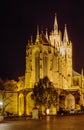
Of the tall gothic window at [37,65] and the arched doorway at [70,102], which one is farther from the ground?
the tall gothic window at [37,65]

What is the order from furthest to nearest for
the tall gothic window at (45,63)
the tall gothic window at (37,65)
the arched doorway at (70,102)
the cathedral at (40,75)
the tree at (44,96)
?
the arched doorway at (70,102), the tall gothic window at (37,65), the tall gothic window at (45,63), the cathedral at (40,75), the tree at (44,96)

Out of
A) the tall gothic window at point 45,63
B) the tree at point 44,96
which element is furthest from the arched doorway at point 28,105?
the tree at point 44,96

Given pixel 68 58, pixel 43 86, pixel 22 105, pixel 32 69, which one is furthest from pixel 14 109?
pixel 68 58

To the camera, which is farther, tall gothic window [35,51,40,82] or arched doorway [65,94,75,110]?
arched doorway [65,94,75,110]

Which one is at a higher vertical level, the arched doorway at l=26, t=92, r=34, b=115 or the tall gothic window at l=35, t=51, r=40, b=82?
the tall gothic window at l=35, t=51, r=40, b=82

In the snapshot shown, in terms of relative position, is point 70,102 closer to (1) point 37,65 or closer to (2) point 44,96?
(1) point 37,65

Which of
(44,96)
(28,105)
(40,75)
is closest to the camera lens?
(44,96)

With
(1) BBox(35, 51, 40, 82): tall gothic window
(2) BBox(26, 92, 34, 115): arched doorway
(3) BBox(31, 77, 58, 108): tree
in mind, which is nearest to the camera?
(3) BBox(31, 77, 58, 108): tree

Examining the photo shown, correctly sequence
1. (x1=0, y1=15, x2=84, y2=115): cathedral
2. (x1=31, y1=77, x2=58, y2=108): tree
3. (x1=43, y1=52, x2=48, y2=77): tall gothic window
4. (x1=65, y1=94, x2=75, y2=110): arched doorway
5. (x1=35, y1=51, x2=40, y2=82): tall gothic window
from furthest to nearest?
(x1=65, y1=94, x2=75, y2=110): arched doorway, (x1=35, y1=51, x2=40, y2=82): tall gothic window, (x1=43, y1=52, x2=48, y2=77): tall gothic window, (x1=0, y1=15, x2=84, y2=115): cathedral, (x1=31, y1=77, x2=58, y2=108): tree

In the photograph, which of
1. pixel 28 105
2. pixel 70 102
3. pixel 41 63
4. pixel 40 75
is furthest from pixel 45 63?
pixel 28 105

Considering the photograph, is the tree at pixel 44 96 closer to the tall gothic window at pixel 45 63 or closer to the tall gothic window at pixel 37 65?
the tall gothic window at pixel 45 63

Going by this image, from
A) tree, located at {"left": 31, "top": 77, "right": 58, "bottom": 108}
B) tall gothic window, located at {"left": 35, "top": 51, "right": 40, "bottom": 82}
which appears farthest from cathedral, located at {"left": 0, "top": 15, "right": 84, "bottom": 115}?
tree, located at {"left": 31, "top": 77, "right": 58, "bottom": 108}

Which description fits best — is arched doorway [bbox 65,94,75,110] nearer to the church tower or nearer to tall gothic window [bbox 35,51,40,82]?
the church tower

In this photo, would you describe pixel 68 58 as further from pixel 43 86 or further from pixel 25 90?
pixel 43 86
